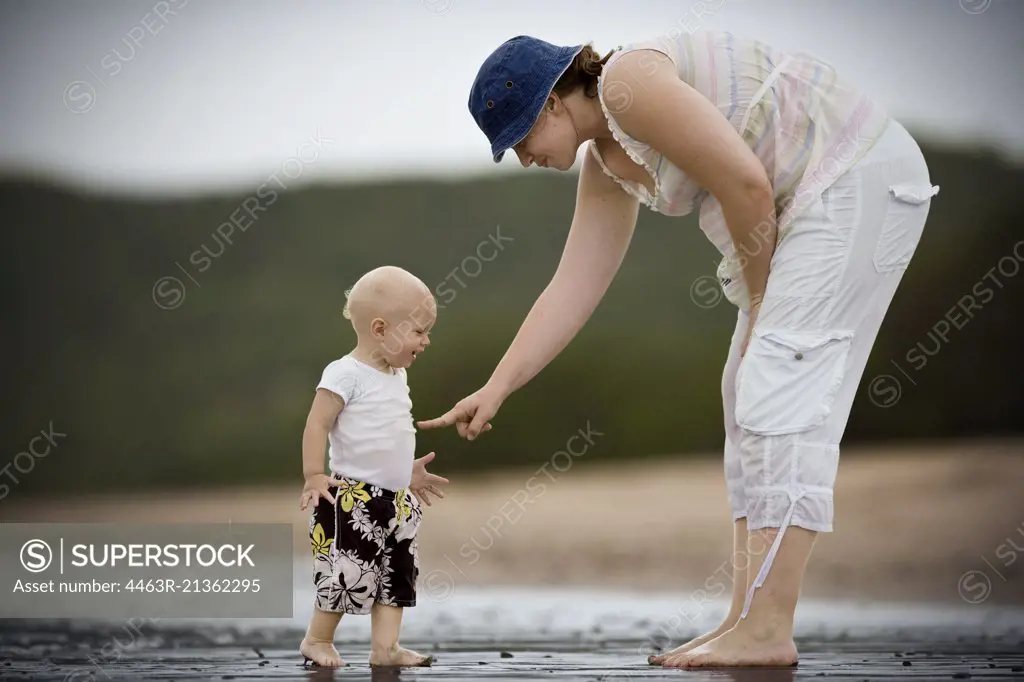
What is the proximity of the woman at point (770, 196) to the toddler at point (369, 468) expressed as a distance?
0.23m

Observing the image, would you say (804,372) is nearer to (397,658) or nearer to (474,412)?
(474,412)

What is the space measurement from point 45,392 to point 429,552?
3.54 metres

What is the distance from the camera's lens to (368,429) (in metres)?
2.19

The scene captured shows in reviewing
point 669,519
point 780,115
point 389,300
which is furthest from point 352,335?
point 780,115

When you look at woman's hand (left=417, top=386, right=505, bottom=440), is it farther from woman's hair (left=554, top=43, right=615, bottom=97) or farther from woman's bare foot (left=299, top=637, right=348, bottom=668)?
woman's hair (left=554, top=43, right=615, bottom=97)

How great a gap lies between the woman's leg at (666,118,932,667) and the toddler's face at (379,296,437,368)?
2.11 feet

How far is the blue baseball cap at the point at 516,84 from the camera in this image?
1926 millimetres

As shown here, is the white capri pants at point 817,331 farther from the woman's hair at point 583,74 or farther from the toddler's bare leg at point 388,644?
the toddler's bare leg at point 388,644

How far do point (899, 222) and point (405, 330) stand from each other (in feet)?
3.08

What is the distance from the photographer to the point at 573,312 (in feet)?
7.29

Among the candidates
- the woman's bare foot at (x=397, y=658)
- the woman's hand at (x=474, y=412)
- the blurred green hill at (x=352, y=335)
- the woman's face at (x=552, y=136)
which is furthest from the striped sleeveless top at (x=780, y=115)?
the blurred green hill at (x=352, y=335)

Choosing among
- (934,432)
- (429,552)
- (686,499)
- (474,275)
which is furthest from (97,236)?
(934,432)

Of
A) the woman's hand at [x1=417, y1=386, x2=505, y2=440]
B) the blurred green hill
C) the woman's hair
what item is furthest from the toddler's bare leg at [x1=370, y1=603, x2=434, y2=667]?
the blurred green hill

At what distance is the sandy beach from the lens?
519cm
